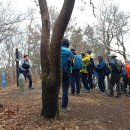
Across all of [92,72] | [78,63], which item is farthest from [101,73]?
[78,63]

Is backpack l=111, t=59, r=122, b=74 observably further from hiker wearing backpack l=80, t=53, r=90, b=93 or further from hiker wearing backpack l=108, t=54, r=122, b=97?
hiker wearing backpack l=80, t=53, r=90, b=93

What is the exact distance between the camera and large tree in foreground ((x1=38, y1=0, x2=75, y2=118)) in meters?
9.14

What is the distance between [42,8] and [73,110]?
128 inches

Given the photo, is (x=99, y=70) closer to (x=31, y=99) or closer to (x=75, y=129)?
(x=31, y=99)

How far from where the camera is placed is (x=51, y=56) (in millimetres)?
9266

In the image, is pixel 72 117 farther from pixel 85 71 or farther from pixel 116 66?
pixel 85 71

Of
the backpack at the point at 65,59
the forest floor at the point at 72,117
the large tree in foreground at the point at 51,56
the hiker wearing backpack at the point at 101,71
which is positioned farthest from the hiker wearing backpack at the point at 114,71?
the large tree in foreground at the point at 51,56

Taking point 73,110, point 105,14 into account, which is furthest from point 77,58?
Result: point 105,14

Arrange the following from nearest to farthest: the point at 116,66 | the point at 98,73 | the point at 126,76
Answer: the point at 116,66, the point at 98,73, the point at 126,76

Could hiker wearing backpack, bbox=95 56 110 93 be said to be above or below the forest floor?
above

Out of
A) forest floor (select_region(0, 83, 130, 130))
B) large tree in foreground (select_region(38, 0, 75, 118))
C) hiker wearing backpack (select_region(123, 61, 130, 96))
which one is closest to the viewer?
large tree in foreground (select_region(38, 0, 75, 118))

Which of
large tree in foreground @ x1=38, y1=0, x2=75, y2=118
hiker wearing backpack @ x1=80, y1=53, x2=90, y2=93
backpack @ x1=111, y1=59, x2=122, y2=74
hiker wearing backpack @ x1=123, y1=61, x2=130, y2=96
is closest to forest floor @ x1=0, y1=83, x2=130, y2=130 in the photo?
large tree in foreground @ x1=38, y1=0, x2=75, y2=118

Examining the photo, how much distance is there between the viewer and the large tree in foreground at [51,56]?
9.14 metres

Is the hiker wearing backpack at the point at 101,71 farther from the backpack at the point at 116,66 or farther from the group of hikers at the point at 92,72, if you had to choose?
the backpack at the point at 116,66
